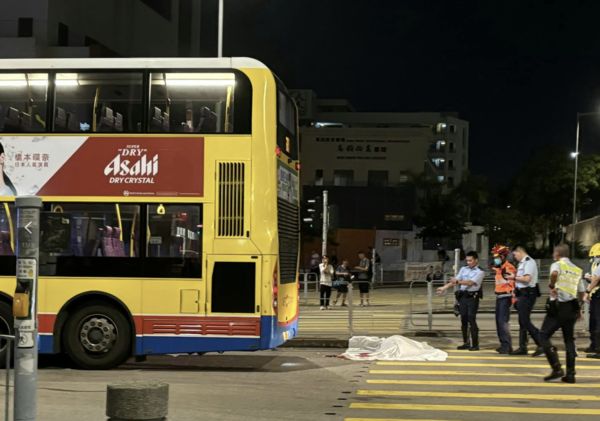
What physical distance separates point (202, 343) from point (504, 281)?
5838 millimetres

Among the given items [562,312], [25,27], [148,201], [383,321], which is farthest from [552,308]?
[25,27]

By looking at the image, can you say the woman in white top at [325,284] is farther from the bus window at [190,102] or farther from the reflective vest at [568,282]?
the reflective vest at [568,282]

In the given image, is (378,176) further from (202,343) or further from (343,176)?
(202,343)

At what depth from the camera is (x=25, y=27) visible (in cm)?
4388

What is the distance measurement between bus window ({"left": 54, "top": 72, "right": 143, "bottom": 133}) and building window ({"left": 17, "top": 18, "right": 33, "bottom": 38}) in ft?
111

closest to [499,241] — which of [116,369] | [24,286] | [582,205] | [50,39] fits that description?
[582,205]

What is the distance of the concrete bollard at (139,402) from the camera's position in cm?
580

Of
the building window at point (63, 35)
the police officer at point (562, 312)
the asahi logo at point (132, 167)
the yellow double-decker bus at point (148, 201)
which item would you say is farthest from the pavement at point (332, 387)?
the building window at point (63, 35)

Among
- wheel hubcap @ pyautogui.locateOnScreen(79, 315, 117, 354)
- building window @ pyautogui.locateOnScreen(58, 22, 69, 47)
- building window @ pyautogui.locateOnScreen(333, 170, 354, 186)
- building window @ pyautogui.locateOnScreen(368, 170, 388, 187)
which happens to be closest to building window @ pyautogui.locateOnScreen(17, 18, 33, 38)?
building window @ pyautogui.locateOnScreen(58, 22, 69, 47)

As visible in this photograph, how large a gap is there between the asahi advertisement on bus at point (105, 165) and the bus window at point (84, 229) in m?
0.22

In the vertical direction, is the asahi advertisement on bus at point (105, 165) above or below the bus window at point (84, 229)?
A: above

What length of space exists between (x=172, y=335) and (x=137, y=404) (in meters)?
6.46

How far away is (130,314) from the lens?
12.3m

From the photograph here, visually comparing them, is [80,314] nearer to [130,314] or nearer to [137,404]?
[130,314]
